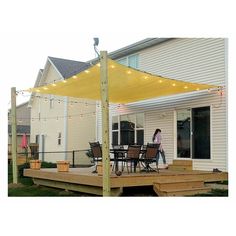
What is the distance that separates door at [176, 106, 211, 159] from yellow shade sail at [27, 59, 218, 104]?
2.72 ft

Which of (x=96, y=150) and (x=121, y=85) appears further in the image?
(x=121, y=85)

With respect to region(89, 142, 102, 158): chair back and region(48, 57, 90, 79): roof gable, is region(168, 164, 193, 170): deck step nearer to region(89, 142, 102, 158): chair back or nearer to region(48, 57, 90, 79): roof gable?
region(89, 142, 102, 158): chair back

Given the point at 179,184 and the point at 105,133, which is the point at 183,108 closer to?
the point at 179,184

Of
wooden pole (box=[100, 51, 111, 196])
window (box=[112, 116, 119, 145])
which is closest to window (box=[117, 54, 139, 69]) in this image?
window (box=[112, 116, 119, 145])

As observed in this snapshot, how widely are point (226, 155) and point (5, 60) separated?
6824 millimetres

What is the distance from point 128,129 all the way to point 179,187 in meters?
6.99

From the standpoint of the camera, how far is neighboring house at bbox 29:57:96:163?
2195 cm

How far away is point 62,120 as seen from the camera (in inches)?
876

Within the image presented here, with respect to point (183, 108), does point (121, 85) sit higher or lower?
higher

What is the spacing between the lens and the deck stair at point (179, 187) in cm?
907

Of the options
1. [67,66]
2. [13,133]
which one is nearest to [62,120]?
[67,66]

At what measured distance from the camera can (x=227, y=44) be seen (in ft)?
37.9
